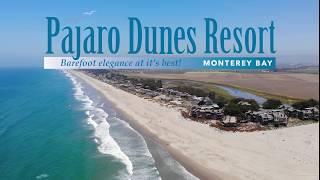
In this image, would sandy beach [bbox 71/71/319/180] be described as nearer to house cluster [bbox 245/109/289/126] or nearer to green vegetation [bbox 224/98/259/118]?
house cluster [bbox 245/109/289/126]

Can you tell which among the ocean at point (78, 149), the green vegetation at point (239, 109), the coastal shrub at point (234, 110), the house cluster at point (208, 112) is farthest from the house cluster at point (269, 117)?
the ocean at point (78, 149)

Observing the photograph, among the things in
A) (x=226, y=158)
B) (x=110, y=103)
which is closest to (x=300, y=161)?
(x=226, y=158)

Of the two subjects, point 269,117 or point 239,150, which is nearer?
point 239,150

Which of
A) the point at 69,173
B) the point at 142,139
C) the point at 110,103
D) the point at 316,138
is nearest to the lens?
the point at 69,173

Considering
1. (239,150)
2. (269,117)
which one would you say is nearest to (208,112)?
(269,117)

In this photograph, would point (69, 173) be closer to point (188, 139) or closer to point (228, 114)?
point (188, 139)

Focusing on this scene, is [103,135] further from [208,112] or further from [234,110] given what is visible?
[234,110]
